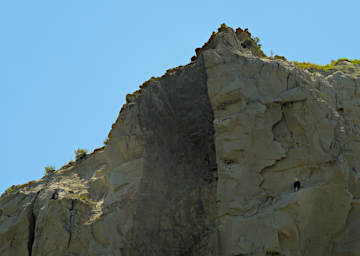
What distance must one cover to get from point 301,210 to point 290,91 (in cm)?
424

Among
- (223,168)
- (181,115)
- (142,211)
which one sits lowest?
(142,211)

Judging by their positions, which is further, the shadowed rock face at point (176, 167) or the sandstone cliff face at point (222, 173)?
the shadowed rock face at point (176, 167)

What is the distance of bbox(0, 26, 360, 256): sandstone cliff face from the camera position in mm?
16297

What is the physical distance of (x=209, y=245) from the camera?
1708cm

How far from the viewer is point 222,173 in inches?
→ 670

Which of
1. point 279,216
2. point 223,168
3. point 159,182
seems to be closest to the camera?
point 279,216

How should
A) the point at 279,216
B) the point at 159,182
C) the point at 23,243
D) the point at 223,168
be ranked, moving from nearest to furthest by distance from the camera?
the point at 279,216 < the point at 223,168 < the point at 159,182 < the point at 23,243

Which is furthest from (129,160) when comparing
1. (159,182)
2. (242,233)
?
(242,233)

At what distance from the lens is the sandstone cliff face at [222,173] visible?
53.5 ft

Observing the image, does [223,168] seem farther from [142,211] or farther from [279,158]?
[142,211]

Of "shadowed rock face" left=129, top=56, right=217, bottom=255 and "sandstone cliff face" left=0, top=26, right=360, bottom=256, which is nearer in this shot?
"sandstone cliff face" left=0, top=26, right=360, bottom=256

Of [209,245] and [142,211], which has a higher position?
[142,211]

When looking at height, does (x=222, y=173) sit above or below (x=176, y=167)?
below

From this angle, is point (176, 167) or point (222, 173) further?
point (176, 167)
